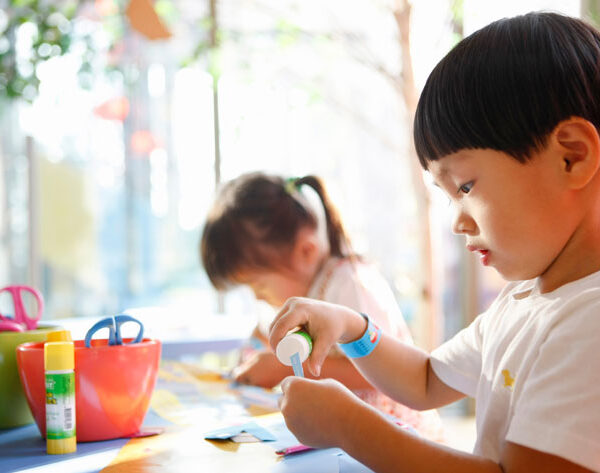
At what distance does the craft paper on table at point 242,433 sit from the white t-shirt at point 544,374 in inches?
9.0

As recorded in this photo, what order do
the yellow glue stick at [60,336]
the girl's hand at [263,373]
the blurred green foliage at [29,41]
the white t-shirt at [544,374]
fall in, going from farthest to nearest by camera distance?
the blurred green foliage at [29,41] → the girl's hand at [263,373] → the yellow glue stick at [60,336] → the white t-shirt at [544,374]

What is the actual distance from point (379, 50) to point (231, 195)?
1.72 meters

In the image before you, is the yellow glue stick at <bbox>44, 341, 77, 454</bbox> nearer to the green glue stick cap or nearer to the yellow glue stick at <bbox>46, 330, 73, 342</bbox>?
the yellow glue stick at <bbox>46, 330, 73, 342</bbox>

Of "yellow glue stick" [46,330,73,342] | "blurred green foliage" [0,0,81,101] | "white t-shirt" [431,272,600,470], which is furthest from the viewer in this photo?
"blurred green foliage" [0,0,81,101]

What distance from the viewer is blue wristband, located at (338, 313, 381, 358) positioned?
2.94ft

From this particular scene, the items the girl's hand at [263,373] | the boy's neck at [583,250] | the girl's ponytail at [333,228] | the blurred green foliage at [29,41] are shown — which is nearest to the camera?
the boy's neck at [583,250]

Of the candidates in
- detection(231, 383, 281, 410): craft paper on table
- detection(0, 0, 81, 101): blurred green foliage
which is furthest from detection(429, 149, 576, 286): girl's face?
detection(0, 0, 81, 101): blurred green foliage

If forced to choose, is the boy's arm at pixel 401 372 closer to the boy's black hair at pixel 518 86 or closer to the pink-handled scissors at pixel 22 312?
the boy's black hair at pixel 518 86

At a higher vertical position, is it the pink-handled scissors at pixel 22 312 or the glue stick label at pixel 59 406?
the pink-handled scissors at pixel 22 312

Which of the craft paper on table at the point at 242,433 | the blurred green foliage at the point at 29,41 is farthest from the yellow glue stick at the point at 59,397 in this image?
the blurred green foliage at the point at 29,41

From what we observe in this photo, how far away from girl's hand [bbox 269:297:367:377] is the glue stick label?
0.73ft

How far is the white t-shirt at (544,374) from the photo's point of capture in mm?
560

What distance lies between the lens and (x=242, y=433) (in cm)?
80

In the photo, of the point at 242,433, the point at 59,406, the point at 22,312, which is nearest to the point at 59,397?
the point at 59,406
